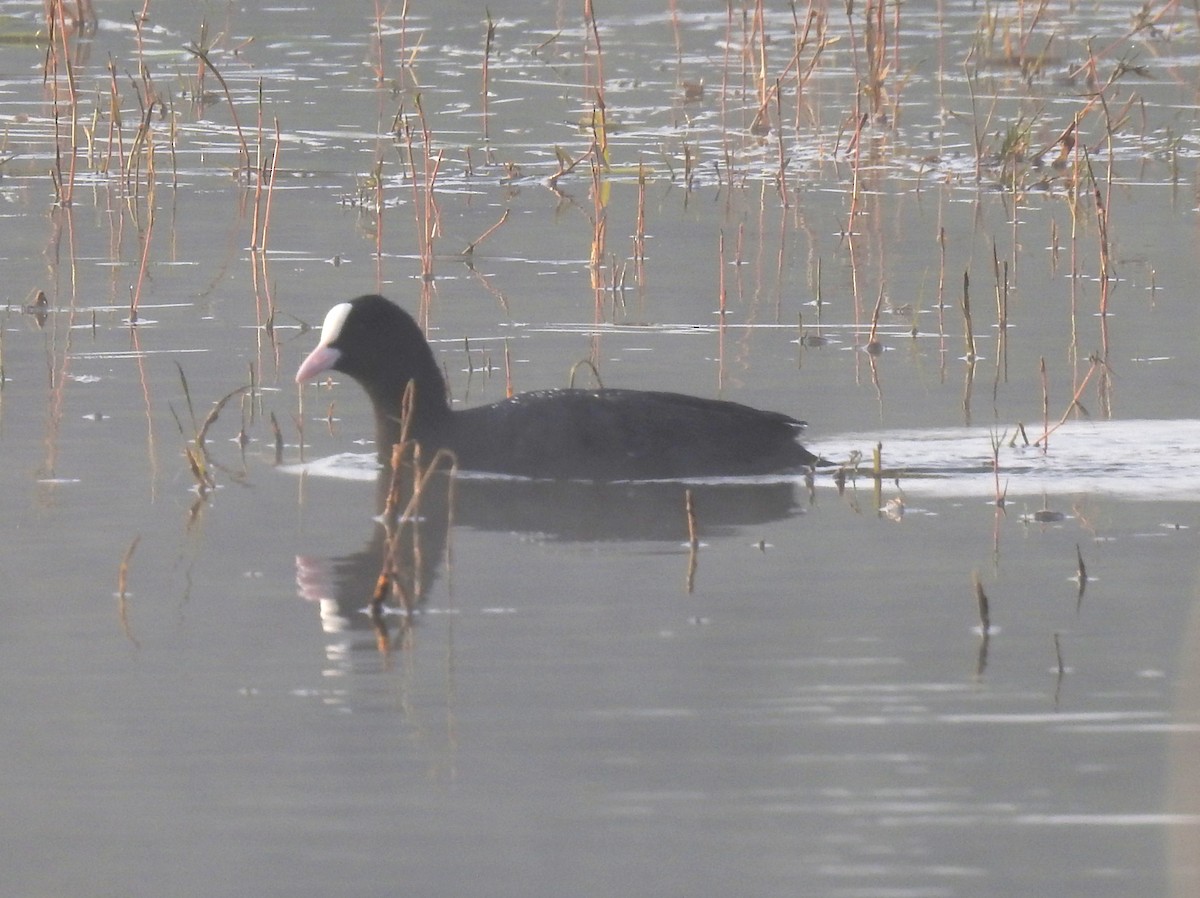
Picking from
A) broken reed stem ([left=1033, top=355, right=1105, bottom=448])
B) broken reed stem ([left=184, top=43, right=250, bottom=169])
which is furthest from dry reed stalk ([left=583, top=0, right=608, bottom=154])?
broken reed stem ([left=1033, top=355, right=1105, bottom=448])

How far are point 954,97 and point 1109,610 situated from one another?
13.0 m

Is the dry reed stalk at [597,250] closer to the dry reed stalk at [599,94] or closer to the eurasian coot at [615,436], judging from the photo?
the dry reed stalk at [599,94]

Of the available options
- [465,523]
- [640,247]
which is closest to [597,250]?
[640,247]

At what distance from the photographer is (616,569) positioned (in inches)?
246

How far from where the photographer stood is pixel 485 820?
417cm

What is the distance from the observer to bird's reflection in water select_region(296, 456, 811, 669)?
5.69 meters

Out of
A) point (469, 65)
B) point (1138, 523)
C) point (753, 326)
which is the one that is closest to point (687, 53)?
point (469, 65)

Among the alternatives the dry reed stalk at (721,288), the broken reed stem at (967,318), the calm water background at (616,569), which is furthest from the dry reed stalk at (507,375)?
the broken reed stem at (967,318)

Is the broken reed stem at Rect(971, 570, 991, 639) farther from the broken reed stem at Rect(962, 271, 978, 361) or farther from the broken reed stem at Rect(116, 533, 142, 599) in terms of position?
the broken reed stem at Rect(962, 271, 978, 361)

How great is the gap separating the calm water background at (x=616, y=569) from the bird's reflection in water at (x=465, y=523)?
0.10ft

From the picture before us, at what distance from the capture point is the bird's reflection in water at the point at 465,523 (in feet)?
18.7

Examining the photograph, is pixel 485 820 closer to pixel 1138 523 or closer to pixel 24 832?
pixel 24 832

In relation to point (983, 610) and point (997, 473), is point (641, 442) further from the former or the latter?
point (983, 610)

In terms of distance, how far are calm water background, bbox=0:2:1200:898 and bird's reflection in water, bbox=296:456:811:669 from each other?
0.10 ft
